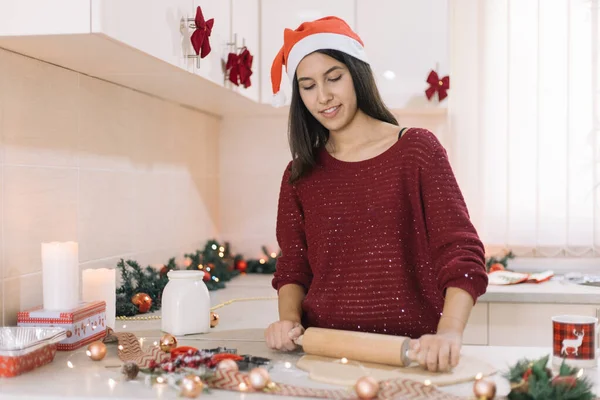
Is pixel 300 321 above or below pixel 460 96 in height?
below

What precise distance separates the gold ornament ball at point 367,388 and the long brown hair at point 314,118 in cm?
59

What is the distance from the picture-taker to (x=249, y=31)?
105 inches

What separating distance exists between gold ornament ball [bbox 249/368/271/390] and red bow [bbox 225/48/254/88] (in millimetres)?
1245

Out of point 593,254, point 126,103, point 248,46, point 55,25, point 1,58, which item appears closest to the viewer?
point 55,25

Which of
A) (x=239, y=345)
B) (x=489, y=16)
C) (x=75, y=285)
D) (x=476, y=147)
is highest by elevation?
(x=489, y=16)

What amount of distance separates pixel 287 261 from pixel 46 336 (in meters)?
0.52

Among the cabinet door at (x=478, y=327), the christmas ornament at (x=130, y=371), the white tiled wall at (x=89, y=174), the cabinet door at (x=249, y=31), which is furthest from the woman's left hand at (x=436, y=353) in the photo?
the cabinet door at (x=249, y=31)

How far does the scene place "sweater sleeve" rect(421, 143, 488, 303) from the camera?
1423 millimetres

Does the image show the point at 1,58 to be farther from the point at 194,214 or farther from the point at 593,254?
the point at 593,254

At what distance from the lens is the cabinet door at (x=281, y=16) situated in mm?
2766

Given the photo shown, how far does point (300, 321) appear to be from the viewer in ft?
5.40

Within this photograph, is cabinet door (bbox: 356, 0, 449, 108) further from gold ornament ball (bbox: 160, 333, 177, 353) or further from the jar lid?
gold ornament ball (bbox: 160, 333, 177, 353)

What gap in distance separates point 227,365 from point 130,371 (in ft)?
0.54

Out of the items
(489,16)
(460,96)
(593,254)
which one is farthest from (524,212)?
(489,16)
